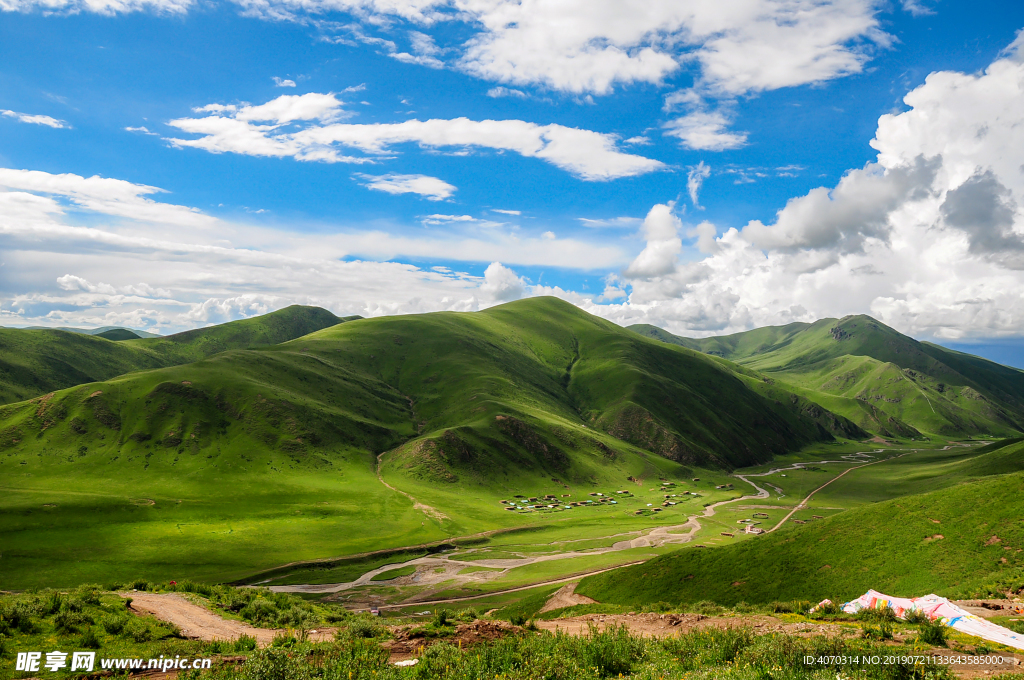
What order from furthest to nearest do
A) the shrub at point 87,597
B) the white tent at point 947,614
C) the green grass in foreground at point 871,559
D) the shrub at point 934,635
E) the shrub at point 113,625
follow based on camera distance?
the green grass in foreground at point 871,559
the shrub at point 87,597
the shrub at point 113,625
the white tent at point 947,614
the shrub at point 934,635

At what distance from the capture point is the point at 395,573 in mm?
93250

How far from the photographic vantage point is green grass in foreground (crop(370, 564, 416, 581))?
3564 inches

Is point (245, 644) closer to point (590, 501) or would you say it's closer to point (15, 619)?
point (15, 619)

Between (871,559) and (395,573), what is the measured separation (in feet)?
258

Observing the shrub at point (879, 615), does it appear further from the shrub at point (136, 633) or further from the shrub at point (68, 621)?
the shrub at point (68, 621)

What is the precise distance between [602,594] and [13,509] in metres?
119

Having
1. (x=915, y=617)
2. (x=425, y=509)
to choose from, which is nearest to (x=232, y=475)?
(x=425, y=509)

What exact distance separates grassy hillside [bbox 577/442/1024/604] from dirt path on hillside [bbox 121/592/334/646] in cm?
3879

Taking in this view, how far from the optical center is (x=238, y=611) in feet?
102

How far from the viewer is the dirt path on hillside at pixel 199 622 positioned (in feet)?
82.4

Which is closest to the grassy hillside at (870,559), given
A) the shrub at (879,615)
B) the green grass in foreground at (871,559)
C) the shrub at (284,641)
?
the green grass in foreground at (871,559)

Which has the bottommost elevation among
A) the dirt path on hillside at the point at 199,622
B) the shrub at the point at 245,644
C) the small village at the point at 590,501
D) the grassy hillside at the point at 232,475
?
the small village at the point at 590,501

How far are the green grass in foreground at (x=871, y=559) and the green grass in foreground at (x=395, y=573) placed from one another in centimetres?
4744

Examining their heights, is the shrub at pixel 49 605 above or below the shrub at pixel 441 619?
above
